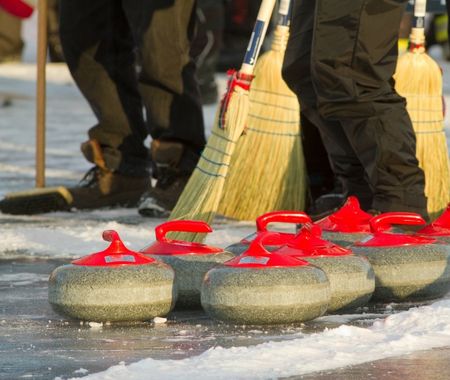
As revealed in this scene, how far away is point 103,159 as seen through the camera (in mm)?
5832

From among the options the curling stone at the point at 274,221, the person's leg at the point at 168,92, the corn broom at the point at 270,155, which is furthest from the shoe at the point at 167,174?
the curling stone at the point at 274,221

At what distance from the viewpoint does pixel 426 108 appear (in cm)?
521

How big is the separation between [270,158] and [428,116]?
1.96 ft

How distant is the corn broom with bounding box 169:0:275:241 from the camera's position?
4.27m

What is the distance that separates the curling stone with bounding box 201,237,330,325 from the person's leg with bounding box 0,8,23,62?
408 inches

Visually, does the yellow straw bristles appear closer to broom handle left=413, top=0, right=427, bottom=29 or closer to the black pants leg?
the black pants leg

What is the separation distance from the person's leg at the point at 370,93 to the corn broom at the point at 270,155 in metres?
0.90

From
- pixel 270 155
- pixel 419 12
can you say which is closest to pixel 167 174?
A: pixel 270 155

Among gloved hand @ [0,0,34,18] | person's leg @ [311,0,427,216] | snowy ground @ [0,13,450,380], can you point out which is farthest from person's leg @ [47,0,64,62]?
snowy ground @ [0,13,450,380]

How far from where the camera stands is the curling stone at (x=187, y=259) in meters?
3.53

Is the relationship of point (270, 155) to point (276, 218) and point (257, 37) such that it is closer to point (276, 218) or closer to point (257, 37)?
Result: point (257, 37)

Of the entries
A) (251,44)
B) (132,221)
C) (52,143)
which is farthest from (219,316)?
(52,143)

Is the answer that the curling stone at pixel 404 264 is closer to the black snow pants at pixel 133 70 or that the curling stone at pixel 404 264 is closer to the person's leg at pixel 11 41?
the black snow pants at pixel 133 70

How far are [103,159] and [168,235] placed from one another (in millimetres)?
1699
